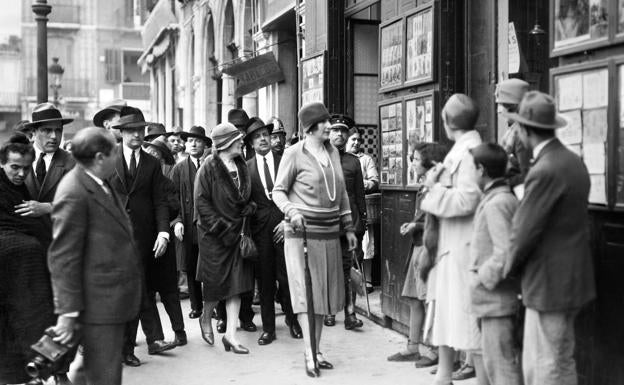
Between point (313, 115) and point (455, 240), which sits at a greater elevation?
point (313, 115)

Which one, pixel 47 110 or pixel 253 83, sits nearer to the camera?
pixel 47 110

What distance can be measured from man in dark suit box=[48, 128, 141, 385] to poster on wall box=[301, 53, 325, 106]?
20.2ft

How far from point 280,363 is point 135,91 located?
4619cm

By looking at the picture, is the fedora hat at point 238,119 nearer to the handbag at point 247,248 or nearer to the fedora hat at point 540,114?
the handbag at point 247,248

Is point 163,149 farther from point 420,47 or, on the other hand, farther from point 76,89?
point 76,89

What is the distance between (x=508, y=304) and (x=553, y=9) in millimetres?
2138

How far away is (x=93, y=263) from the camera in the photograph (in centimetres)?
509

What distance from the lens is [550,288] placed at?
4.84 metres

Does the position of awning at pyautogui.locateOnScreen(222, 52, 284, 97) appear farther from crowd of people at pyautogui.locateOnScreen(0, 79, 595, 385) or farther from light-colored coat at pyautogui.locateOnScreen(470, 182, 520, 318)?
light-colored coat at pyautogui.locateOnScreen(470, 182, 520, 318)

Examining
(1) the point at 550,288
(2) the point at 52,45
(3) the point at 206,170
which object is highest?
(2) the point at 52,45

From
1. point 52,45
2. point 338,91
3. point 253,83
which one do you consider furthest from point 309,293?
point 52,45

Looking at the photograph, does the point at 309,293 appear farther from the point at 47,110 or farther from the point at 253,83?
the point at 253,83

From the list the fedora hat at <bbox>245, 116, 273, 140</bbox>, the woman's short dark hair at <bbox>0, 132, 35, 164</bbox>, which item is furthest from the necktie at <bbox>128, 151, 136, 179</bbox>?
the fedora hat at <bbox>245, 116, 273, 140</bbox>

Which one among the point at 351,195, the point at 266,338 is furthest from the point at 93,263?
the point at 351,195
